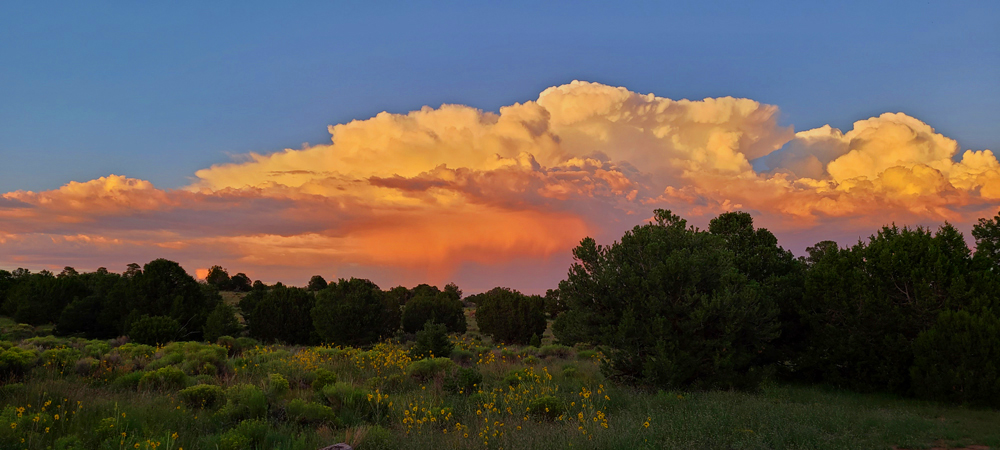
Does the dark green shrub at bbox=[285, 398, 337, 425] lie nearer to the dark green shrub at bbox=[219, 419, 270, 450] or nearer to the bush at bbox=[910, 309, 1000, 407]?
the dark green shrub at bbox=[219, 419, 270, 450]

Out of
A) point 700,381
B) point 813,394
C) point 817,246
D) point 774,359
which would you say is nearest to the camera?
point 700,381

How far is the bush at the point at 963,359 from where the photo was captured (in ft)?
49.7

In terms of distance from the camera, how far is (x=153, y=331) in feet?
85.3

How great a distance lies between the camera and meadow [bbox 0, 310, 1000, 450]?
27.9ft

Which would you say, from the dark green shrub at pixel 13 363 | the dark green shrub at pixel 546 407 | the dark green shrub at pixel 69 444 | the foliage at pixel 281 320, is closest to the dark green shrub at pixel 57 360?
the dark green shrub at pixel 13 363

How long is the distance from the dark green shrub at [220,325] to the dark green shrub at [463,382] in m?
21.8

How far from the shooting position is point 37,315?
40.2m

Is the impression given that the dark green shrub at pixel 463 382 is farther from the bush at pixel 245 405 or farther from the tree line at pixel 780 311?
the bush at pixel 245 405

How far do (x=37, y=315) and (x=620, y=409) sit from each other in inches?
1871

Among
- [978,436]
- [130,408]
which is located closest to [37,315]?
[130,408]

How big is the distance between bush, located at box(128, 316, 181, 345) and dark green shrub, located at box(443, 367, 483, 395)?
19513mm

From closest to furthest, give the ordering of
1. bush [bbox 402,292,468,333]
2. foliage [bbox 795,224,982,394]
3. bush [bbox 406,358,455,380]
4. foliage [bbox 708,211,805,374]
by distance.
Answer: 1. bush [bbox 406,358,455,380]
2. foliage [bbox 795,224,982,394]
3. foliage [bbox 708,211,805,374]
4. bush [bbox 402,292,468,333]

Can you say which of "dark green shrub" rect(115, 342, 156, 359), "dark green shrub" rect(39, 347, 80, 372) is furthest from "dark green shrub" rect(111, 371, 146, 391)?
"dark green shrub" rect(115, 342, 156, 359)

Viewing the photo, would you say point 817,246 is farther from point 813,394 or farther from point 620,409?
point 620,409
